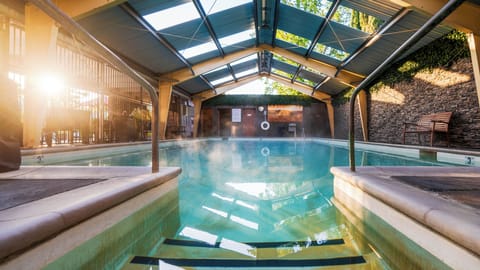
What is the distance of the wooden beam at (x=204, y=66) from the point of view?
9781 mm

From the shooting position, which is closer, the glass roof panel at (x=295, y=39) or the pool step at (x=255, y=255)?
the pool step at (x=255, y=255)

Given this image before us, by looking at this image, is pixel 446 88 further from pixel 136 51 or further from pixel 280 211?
pixel 136 51

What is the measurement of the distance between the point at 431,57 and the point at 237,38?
5443 mm

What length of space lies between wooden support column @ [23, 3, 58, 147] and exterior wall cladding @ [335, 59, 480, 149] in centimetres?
762

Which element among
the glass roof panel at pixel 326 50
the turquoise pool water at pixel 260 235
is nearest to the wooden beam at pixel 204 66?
the glass roof panel at pixel 326 50

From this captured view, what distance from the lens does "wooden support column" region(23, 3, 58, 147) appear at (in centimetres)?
412

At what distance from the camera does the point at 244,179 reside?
9.77 ft

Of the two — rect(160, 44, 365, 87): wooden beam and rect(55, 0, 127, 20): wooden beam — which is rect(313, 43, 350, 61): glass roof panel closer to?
rect(160, 44, 365, 87): wooden beam

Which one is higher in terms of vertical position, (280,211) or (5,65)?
(5,65)

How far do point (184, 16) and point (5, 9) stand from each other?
10.8 feet

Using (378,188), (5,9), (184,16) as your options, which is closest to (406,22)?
(184,16)

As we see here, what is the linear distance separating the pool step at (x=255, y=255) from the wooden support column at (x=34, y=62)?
13.8ft

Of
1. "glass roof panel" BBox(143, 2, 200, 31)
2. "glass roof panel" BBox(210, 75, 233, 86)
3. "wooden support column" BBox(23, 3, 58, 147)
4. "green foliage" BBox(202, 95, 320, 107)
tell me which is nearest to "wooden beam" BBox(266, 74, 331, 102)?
"green foliage" BBox(202, 95, 320, 107)

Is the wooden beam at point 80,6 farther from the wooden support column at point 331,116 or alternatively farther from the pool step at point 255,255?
the wooden support column at point 331,116
